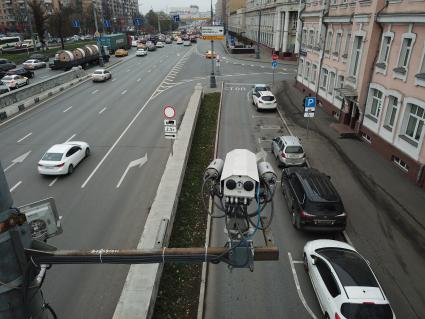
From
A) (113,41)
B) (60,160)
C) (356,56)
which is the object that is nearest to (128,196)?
(60,160)

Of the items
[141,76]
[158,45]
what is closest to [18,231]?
[141,76]

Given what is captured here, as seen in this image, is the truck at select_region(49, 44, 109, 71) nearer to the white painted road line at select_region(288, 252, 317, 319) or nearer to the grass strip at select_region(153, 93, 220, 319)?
the grass strip at select_region(153, 93, 220, 319)

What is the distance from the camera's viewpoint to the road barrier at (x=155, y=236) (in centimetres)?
846

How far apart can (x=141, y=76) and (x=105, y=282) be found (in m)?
41.5

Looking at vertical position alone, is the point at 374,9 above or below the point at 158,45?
above

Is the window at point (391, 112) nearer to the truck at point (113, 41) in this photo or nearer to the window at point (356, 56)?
the window at point (356, 56)

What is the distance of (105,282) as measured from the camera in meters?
11.2

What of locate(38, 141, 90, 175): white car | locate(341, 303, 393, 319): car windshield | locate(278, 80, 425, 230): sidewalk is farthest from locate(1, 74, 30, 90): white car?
locate(341, 303, 393, 319): car windshield

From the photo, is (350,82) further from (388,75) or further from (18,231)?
(18,231)

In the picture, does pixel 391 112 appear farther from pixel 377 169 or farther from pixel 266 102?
pixel 266 102

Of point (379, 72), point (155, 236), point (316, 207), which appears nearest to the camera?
point (155, 236)

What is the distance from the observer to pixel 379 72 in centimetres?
2144

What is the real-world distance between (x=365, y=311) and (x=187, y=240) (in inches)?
259

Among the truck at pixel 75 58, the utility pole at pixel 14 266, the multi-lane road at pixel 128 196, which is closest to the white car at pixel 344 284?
the multi-lane road at pixel 128 196
